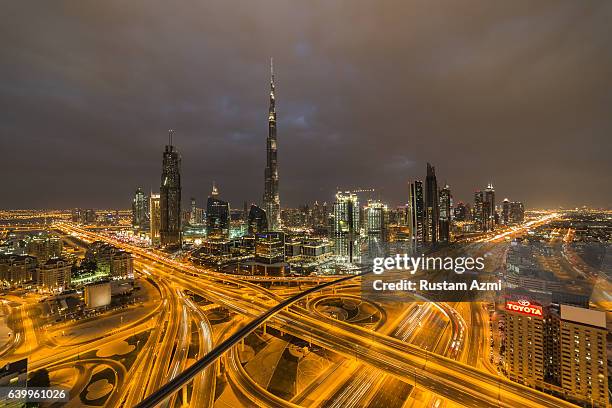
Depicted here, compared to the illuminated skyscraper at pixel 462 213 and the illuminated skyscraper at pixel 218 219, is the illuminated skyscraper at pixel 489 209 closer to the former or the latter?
the illuminated skyscraper at pixel 462 213

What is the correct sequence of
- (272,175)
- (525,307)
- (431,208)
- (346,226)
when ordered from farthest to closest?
(272,175) < (431,208) < (346,226) < (525,307)

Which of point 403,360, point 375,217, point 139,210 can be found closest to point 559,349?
point 403,360

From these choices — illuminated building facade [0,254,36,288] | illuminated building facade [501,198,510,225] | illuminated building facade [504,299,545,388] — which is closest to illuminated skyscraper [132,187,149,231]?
illuminated building facade [0,254,36,288]

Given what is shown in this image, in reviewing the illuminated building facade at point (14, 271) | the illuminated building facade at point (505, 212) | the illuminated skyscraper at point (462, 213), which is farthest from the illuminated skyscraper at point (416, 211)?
the illuminated building facade at point (14, 271)

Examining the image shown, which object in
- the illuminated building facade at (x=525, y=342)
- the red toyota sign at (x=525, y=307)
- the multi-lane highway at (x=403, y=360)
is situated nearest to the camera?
the multi-lane highway at (x=403, y=360)

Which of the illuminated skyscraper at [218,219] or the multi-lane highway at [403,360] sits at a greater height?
the illuminated skyscraper at [218,219]

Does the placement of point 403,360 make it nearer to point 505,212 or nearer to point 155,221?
point 155,221

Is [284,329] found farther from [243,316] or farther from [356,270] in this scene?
[356,270]
